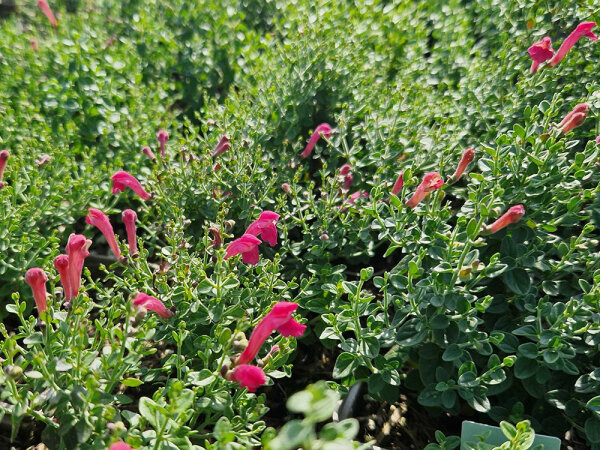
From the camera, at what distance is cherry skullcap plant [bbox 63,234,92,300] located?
1.80 meters

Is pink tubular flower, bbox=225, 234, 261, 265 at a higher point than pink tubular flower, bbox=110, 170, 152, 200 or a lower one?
lower

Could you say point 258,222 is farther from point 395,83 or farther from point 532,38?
point 532,38

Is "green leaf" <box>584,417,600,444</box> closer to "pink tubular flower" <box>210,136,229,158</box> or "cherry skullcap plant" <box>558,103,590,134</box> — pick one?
"cherry skullcap plant" <box>558,103,590,134</box>

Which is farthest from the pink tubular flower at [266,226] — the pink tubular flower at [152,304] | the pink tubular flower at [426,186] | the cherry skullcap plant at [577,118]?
the cherry skullcap plant at [577,118]

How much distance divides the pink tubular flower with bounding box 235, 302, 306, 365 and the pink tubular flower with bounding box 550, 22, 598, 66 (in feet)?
6.02

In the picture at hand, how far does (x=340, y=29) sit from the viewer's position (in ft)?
11.4

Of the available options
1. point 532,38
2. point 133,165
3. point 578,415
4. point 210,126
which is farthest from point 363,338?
point 532,38

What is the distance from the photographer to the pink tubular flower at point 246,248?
194 cm

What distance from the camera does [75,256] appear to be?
1.82 metres

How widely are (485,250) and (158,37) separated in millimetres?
2811

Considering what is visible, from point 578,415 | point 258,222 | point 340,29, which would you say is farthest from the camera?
point 340,29

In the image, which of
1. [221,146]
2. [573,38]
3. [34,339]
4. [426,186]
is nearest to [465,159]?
[426,186]

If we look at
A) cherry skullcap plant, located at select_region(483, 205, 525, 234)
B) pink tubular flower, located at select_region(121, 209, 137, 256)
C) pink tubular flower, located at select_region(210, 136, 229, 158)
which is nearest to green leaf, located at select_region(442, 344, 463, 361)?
cherry skullcap plant, located at select_region(483, 205, 525, 234)

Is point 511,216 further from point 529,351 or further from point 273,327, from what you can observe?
point 273,327
